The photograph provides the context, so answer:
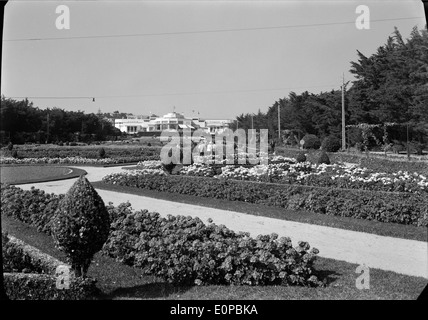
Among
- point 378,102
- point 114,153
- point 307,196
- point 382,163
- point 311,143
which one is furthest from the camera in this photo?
point 311,143

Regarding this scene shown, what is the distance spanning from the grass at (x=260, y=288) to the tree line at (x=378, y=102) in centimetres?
933

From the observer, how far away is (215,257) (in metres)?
3.94

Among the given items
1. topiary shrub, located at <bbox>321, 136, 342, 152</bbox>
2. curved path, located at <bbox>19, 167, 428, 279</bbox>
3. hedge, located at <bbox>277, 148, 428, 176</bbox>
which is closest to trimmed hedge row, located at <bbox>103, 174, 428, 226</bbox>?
curved path, located at <bbox>19, 167, 428, 279</bbox>

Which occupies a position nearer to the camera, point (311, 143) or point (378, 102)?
point (378, 102)

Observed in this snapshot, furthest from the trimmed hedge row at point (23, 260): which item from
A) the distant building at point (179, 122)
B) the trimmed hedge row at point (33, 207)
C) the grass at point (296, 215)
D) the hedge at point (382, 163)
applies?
A: the hedge at point (382, 163)

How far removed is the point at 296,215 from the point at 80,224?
446 centimetres

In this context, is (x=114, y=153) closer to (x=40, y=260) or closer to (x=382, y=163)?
(x=382, y=163)

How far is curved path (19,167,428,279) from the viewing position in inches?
186

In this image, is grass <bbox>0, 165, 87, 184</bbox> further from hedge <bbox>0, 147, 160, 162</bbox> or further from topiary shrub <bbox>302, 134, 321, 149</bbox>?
topiary shrub <bbox>302, 134, 321, 149</bbox>

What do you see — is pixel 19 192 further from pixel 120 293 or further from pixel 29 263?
pixel 120 293

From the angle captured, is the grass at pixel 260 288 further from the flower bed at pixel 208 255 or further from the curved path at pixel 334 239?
the curved path at pixel 334 239

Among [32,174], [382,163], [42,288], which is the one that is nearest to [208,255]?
[42,288]

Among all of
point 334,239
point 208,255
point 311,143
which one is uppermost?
point 311,143

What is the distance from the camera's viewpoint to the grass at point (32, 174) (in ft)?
15.8
